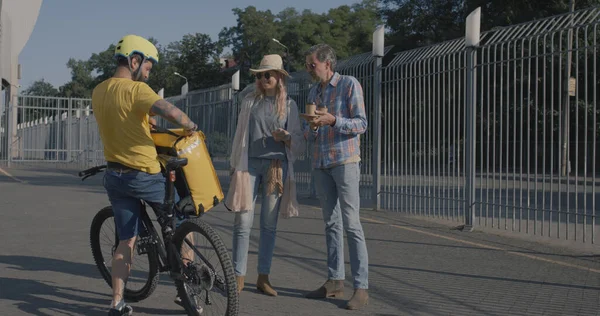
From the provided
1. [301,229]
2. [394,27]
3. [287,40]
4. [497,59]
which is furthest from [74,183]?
[287,40]

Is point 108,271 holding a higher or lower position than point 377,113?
lower

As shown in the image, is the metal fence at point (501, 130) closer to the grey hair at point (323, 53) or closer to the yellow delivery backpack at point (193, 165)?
the grey hair at point (323, 53)

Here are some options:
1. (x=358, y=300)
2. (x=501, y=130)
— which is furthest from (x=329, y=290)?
(x=501, y=130)

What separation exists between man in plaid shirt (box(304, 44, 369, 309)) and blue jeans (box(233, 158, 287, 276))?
36 cm

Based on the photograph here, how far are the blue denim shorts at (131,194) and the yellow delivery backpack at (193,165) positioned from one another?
18 cm

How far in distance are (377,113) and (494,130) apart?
2610mm

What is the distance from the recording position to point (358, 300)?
17.2 ft

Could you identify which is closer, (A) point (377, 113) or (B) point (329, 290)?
(B) point (329, 290)

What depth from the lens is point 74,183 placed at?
59.7 ft

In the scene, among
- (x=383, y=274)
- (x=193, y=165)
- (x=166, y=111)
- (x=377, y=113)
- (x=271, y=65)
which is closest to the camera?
(x=166, y=111)

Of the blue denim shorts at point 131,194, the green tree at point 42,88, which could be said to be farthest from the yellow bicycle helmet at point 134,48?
the green tree at point 42,88

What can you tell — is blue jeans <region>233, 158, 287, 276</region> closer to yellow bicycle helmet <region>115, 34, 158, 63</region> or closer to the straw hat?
the straw hat

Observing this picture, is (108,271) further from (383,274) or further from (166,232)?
(383,274)

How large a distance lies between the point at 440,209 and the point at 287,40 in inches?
2377
